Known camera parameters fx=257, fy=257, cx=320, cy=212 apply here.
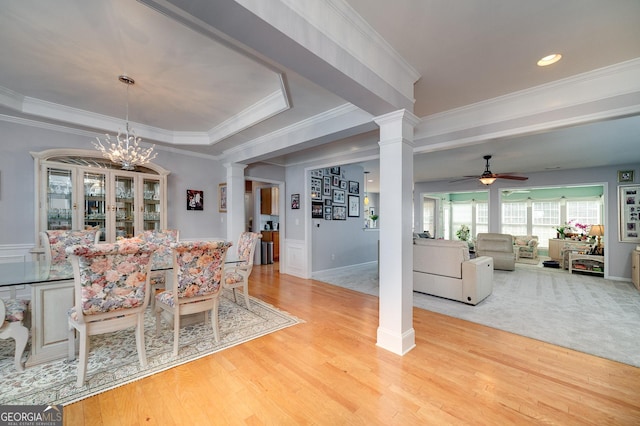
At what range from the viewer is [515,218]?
908cm

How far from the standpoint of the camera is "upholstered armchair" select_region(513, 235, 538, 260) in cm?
761

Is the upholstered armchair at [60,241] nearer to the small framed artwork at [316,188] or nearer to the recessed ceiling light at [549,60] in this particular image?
the small framed artwork at [316,188]

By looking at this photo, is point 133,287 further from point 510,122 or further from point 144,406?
point 510,122

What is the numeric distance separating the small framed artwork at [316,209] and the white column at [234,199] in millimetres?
1437

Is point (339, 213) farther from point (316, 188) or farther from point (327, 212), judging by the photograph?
point (316, 188)

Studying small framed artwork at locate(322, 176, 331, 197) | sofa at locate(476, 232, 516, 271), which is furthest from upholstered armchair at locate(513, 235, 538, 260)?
small framed artwork at locate(322, 176, 331, 197)

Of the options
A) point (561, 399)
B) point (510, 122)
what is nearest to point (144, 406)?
point (561, 399)

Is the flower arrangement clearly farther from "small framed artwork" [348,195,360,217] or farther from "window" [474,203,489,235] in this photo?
"small framed artwork" [348,195,360,217]

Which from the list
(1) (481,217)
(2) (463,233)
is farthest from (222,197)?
(1) (481,217)

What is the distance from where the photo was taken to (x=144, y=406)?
5.45 feet

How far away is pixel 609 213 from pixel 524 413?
20.9ft

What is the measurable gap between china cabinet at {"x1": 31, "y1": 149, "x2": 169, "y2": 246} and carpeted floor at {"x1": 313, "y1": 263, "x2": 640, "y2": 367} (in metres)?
3.41

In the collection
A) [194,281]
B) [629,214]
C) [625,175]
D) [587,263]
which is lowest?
[587,263]

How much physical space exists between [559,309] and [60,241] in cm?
639
